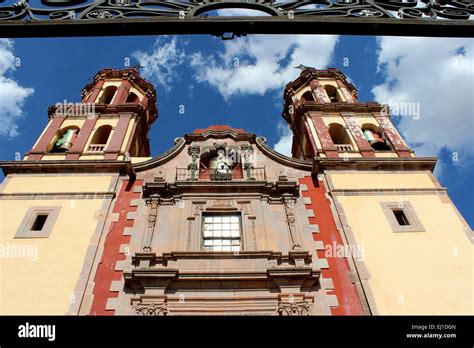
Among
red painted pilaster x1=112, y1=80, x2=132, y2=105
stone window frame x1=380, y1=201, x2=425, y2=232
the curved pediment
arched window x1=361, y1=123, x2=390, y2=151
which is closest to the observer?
stone window frame x1=380, y1=201, x2=425, y2=232

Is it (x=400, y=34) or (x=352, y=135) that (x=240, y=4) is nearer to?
(x=400, y=34)

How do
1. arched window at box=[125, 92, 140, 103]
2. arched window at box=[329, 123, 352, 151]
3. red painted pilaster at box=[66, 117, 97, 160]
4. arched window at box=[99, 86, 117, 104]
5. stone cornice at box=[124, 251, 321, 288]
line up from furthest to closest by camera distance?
arched window at box=[125, 92, 140, 103], arched window at box=[99, 86, 117, 104], arched window at box=[329, 123, 352, 151], red painted pilaster at box=[66, 117, 97, 160], stone cornice at box=[124, 251, 321, 288]

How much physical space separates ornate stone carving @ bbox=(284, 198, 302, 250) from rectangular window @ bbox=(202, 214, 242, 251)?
1506mm

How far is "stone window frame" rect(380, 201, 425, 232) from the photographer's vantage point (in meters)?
12.8

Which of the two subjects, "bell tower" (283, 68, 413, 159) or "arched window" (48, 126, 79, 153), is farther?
"arched window" (48, 126, 79, 153)

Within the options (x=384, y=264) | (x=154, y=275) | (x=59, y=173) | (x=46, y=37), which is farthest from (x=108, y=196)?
(x=46, y=37)

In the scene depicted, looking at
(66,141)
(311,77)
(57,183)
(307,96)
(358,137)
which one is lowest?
(57,183)

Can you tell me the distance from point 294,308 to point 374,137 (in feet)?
35.5

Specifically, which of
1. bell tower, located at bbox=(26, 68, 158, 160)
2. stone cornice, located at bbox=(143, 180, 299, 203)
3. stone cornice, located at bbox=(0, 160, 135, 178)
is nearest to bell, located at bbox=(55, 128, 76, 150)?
bell tower, located at bbox=(26, 68, 158, 160)

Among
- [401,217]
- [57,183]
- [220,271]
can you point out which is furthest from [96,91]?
[401,217]

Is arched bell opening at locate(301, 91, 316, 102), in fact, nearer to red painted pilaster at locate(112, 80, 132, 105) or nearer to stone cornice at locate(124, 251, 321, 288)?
red painted pilaster at locate(112, 80, 132, 105)

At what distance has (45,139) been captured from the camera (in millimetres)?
17672

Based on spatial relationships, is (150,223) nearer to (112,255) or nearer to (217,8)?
(112,255)
